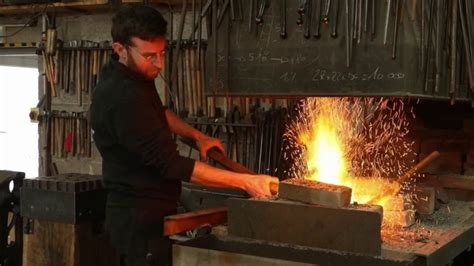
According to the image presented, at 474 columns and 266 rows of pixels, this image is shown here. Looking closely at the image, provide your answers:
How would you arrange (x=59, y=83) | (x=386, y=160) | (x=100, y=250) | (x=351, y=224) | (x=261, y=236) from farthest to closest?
1. (x=59, y=83)
2. (x=386, y=160)
3. (x=100, y=250)
4. (x=261, y=236)
5. (x=351, y=224)

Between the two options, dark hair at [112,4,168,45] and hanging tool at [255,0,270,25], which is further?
hanging tool at [255,0,270,25]

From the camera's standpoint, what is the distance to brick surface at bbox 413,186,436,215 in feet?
8.39

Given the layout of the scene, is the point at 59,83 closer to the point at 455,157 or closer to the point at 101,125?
the point at 101,125

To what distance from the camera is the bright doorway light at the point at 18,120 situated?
16.1 ft

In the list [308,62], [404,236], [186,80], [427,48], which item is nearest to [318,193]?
[404,236]

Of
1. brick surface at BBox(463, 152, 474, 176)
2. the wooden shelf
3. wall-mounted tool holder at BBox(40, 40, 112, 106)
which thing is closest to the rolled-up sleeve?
brick surface at BBox(463, 152, 474, 176)

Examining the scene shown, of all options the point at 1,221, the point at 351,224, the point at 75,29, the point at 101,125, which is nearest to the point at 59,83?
the point at 75,29

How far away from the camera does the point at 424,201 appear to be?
2.57m

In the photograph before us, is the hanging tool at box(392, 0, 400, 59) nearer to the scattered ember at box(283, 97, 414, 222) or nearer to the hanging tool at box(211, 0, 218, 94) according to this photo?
the hanging tool at box(211, 0, 218, 94)

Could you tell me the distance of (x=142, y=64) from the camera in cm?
229

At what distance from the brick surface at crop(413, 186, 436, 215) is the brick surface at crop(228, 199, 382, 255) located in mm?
682

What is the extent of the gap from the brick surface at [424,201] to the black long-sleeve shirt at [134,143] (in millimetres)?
1042

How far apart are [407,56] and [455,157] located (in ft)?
4.14

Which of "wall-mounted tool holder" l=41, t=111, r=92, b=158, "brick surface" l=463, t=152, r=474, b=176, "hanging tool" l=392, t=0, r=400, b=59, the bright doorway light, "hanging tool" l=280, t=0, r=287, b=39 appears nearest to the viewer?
"hanging tool" l=392, t=0, r=400, b=59
